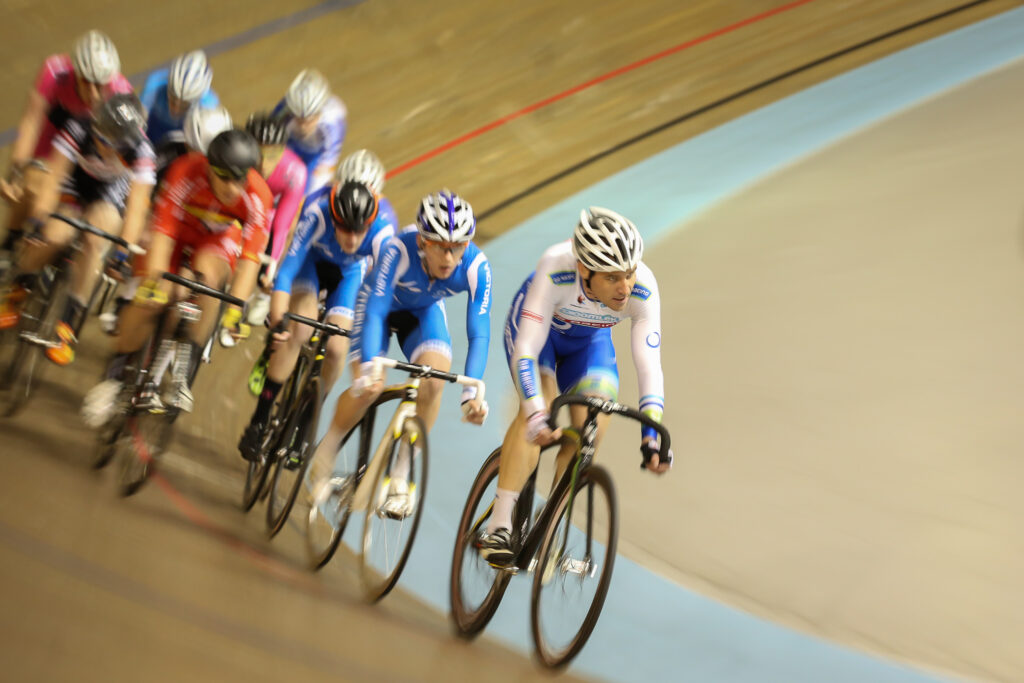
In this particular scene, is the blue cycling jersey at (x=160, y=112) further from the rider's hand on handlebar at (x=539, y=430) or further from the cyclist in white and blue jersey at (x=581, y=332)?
the rider's hand on handlebar at (x=539, y=430)

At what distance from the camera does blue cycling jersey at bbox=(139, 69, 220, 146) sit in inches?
202

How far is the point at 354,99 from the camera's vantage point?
8.23 meters

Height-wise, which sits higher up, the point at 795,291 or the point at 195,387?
the point at 795,291

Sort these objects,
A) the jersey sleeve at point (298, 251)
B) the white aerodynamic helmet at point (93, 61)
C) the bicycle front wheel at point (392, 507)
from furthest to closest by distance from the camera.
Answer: the white aerodynamic helmet at point (93, 61) → the jersey sleeve at point (298, 251) → the bicycle front wheel at point (392, 507)

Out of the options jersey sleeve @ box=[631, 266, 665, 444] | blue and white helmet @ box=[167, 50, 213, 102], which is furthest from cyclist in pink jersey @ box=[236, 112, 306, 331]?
jersey sleeve @ box=[631, 266, 665, 444]

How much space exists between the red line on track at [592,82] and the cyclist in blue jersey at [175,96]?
2586 millimetres

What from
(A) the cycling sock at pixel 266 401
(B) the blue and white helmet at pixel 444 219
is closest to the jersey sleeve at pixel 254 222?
(A) the cycling sock at pixel 266 401

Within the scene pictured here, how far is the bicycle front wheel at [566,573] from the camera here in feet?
9.84

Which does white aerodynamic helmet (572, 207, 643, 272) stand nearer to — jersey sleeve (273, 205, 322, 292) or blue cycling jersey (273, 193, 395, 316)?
blue cycling jersey (273, 193, 395, 316)

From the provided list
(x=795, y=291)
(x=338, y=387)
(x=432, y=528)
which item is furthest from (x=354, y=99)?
(x=432, y=528)

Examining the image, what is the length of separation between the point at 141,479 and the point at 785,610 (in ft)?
8.22

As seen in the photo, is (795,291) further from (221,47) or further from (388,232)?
(221,47)

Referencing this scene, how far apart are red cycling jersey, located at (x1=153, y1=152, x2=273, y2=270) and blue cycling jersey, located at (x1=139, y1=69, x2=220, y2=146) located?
1187mm

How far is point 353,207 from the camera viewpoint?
12.4 feet
